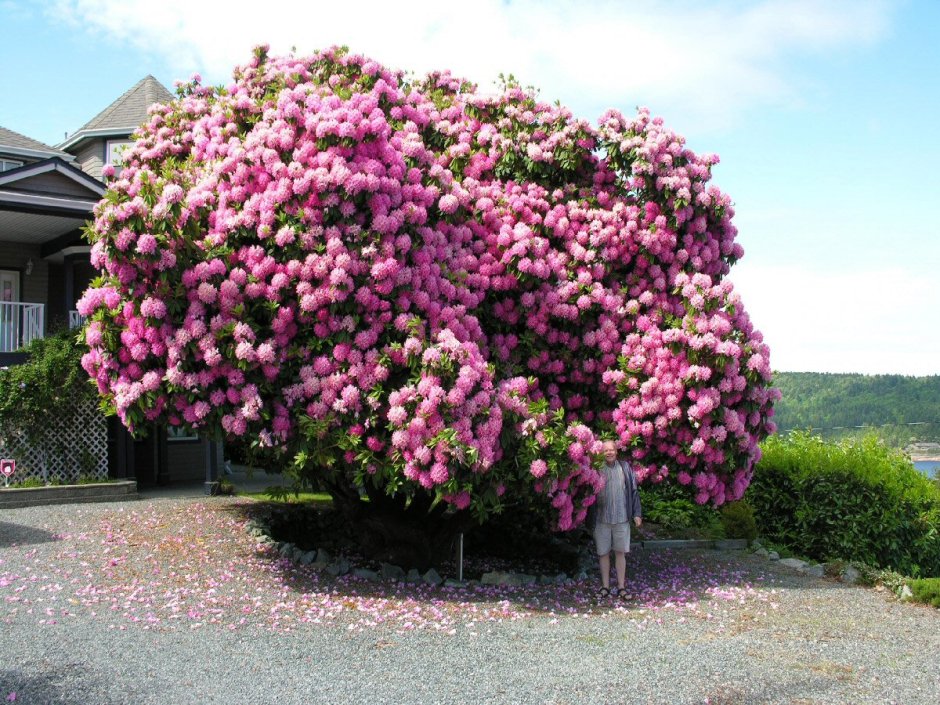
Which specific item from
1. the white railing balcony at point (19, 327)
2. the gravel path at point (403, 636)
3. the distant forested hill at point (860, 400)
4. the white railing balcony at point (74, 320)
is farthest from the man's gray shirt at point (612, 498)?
the distant forested hill at point (860, 400)

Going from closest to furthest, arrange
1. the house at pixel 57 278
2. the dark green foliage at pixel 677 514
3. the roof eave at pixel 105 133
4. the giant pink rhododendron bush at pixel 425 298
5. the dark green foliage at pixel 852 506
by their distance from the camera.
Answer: the giant pink rhododendron bush at pixel 425 298 → the dark green foliage at pixel 852 506 → the dark green foliage at pixel 677 514 → the house at pixel 57 278 → the roof eave at pixel 105 133

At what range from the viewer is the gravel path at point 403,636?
6.21 meters

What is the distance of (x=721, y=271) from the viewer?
11820 millimetres

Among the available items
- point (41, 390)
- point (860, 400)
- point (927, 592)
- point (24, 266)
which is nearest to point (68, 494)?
point (41, 390)

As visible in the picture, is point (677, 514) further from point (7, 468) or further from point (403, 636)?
point (7, 468)

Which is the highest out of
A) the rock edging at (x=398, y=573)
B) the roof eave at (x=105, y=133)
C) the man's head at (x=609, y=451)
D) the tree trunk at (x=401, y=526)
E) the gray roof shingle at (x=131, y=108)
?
the gray roof shingle at (x=131, y=108)

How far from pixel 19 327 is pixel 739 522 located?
14641 millimetres

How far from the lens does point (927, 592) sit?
406 inches

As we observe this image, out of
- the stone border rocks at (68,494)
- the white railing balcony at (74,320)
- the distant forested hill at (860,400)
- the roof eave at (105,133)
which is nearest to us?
the stone border rocks at (68,494)

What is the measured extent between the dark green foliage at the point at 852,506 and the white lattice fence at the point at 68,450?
12.0 meters

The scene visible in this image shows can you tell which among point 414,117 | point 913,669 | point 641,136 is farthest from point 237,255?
point 913,669

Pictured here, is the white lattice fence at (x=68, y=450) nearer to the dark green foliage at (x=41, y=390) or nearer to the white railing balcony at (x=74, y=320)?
the dark green foliage at (x=41, y=390)

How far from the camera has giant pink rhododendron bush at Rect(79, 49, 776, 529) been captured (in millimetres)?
8664

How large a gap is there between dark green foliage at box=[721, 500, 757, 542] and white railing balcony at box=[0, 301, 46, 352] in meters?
13.5
